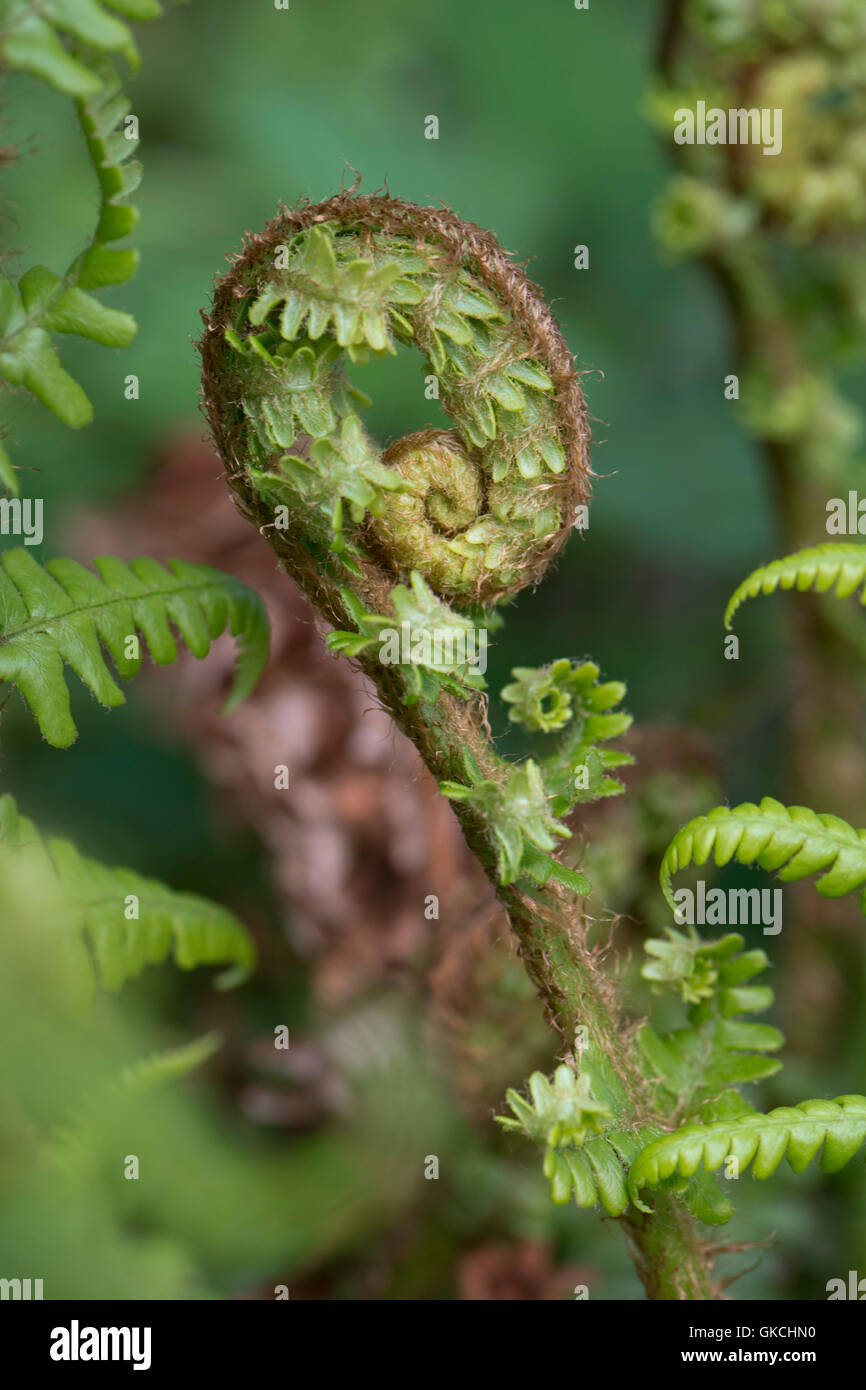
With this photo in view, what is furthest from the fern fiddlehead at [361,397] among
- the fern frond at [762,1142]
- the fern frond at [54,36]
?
the fern frond at [762,1142]

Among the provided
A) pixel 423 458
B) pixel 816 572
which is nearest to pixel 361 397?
pixel 423 458

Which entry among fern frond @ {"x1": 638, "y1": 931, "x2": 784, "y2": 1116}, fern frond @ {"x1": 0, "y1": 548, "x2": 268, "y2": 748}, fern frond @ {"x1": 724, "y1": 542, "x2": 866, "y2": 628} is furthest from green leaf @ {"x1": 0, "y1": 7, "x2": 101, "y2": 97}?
fern frond @ {"x1": 638, "y1": 931, "x2": 784, "y2": 1116}

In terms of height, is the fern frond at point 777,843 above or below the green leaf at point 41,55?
below

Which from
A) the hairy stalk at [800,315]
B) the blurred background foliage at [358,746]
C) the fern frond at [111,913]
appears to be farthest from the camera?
the hairy stalk at [800,315]

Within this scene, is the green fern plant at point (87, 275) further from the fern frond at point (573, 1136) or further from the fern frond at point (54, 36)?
the fern frond at point (573, 1136)

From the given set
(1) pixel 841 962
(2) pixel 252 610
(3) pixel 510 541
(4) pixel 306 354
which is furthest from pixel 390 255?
(1) pixel 841 962

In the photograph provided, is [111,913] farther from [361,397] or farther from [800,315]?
[800,315]
